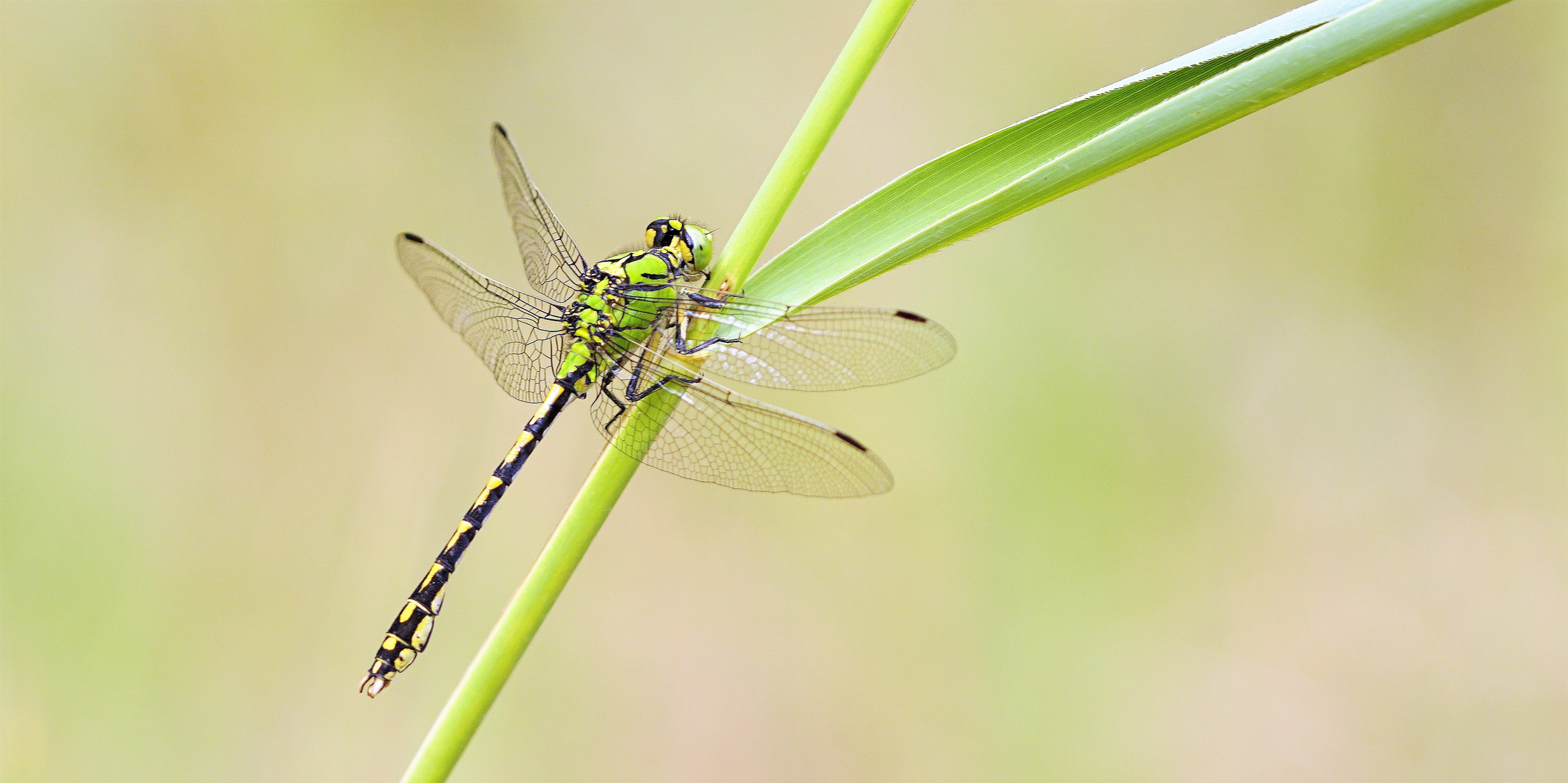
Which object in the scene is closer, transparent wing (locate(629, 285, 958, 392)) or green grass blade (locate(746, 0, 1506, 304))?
green grass blade (locate(746, 0, 1506, 304))

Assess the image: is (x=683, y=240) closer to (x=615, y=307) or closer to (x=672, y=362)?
(x=615, y=307)

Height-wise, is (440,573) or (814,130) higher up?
(814,130)

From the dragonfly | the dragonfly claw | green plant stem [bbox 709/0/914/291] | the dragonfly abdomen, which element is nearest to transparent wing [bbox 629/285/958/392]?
the dragonfly

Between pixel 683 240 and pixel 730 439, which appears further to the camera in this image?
pixel 683 240

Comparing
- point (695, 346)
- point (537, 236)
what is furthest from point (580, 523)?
point (537, 236)

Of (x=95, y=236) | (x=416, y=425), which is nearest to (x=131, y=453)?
(x=95, y=236)

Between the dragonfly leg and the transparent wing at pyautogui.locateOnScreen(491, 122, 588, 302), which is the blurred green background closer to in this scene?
the transparent wing at pyautogui.locateOnScreen(491, 122, 588, 302)

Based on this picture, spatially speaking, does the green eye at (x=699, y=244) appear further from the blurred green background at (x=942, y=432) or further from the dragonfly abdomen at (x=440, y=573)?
the blurred green background at (x=942, y=432)

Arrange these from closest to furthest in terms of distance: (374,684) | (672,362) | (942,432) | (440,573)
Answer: (374,684) → (672,362) → (440,573) → (942,432)
